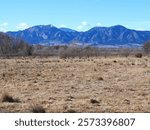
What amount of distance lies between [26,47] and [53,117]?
105698mm

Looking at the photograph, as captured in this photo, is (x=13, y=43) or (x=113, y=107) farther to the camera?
(x=13, y=43)

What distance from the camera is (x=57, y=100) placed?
1730cm

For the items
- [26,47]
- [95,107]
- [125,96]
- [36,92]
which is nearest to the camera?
[95,107]

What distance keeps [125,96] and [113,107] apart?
3.08 metres

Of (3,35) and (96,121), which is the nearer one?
(96,121)

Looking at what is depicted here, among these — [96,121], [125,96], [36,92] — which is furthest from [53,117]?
[36,92]

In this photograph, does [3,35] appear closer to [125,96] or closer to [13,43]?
[13,43]

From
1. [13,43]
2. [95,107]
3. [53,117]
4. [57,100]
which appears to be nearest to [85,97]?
[57,100]

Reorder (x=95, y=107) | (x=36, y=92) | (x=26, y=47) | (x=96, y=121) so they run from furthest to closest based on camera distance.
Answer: (x=26, y=47) < (x=36, y=92) < (x=95, y=107) < (x=96, y=121)

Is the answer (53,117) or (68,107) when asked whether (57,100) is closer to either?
(68,107)

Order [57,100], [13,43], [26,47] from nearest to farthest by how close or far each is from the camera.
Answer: [57,100]
[26,47]
[13,43]

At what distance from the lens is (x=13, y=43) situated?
414 feet

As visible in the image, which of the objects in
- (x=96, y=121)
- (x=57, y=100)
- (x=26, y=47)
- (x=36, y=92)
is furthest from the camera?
(x=26, y=47)

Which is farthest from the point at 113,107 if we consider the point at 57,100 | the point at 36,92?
the point at 36,92
